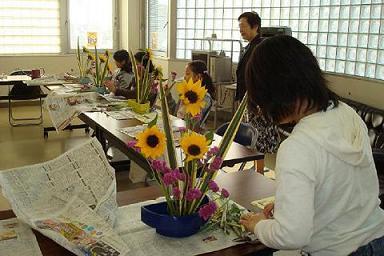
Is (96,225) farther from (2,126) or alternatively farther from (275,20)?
(2,126)

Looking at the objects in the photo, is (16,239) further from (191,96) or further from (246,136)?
(246,136)

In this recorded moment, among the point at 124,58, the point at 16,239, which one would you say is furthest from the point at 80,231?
the point at 124,58

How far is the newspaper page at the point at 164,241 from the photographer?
3.84 feet

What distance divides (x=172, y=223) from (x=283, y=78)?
502mm

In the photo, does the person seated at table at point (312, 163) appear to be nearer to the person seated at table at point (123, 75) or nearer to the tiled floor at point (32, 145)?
the tiled floor at point (32, 145)

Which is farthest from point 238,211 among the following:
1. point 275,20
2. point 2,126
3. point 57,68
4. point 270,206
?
point 57,68

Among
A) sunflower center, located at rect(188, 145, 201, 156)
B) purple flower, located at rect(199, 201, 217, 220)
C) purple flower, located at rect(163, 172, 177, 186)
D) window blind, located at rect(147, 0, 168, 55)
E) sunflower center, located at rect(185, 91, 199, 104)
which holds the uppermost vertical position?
window blind, located at rect(147, 0, 168, 55)

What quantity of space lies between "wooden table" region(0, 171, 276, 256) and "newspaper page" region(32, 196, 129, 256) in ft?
0.10

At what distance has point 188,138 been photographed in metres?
1.15

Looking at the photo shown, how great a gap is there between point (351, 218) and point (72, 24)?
6.98 m

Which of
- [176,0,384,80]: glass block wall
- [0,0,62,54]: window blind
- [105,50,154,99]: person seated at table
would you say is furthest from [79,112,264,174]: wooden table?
[0,0,62,54]: window blind

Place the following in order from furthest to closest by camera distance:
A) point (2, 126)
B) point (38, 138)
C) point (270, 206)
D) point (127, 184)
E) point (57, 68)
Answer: point (57, 68) < point (2, 126) < point (38, 138) < point (127, 184) < point (270, 206)

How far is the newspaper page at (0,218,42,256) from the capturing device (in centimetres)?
115

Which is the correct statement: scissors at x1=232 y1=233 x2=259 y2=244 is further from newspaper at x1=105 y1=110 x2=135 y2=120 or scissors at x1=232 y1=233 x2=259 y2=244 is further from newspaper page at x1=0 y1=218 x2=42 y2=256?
newspaper at x1=105 y1=110 x2=135 y2=120
